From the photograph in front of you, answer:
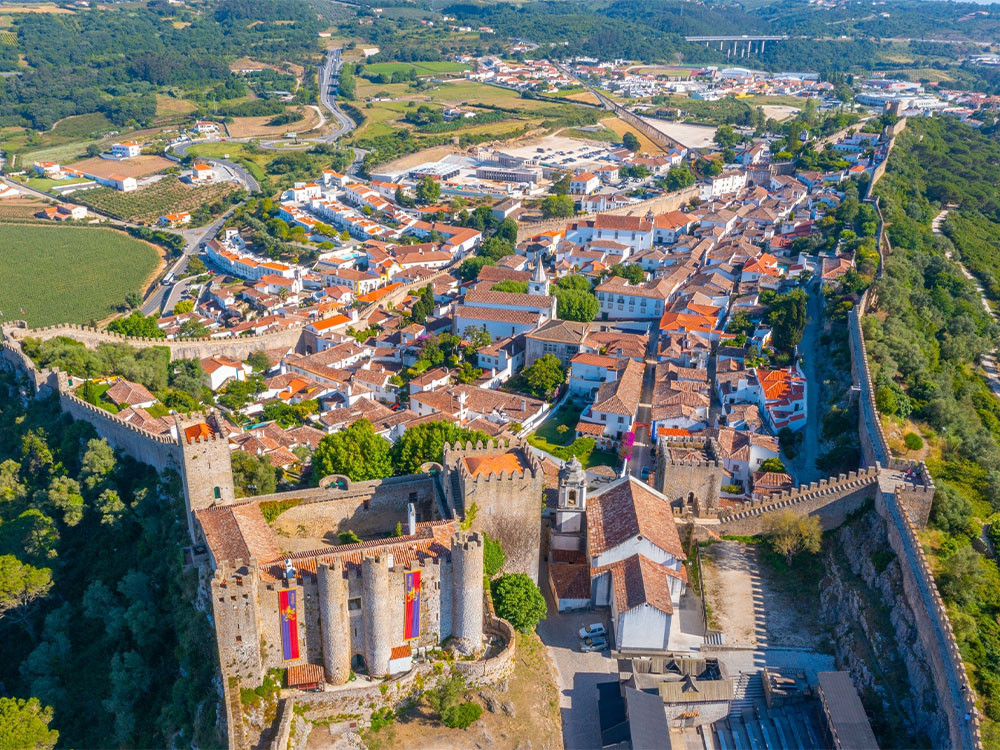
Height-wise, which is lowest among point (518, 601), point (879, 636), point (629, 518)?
point (879, 636)

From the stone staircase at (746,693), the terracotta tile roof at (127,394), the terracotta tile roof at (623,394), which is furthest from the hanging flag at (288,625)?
the terracotta tile roof at (623,394)

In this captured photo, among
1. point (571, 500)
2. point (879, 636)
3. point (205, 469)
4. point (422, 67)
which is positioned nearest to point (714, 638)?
point (879, 636)

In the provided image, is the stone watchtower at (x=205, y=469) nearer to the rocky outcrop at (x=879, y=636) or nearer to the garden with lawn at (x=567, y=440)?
the garden with lawn at (x=567, y=440)

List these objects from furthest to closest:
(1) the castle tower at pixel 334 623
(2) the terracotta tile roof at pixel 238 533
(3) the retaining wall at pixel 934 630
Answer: (2) the terracotta tile roof at pixel 238 533
(1) the castle tower at pixel 334 623
(3) the retaining wall at pixel 934 630

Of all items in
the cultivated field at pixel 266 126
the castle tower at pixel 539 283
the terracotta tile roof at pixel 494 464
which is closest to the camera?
the terracotta tile roof at pixel 494 464

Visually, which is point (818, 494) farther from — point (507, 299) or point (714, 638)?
point (507, 299)

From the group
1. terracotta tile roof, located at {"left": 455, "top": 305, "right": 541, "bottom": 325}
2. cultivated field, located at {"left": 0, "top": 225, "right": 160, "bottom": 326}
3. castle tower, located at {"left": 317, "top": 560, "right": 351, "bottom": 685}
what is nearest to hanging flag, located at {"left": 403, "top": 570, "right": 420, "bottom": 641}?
castle tower, located at {"left": 317, "top": 560, "right": 351, "bottom": 685}
